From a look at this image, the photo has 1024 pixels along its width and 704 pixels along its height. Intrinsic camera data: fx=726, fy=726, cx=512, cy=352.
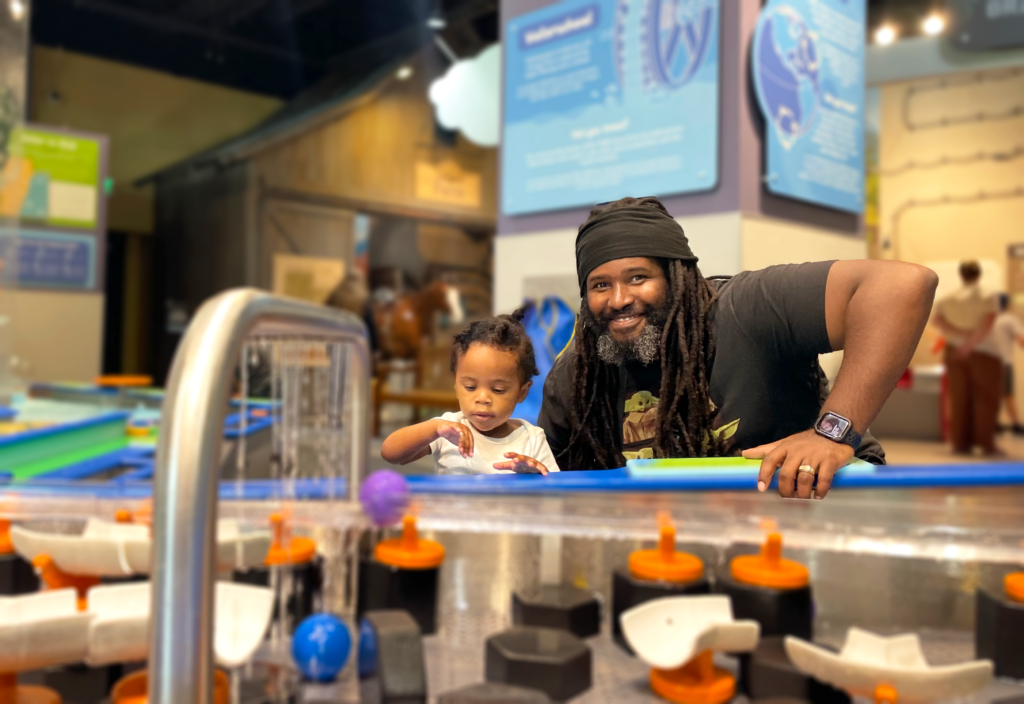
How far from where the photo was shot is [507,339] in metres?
0.21

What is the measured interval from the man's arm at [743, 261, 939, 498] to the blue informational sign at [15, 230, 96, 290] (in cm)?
705

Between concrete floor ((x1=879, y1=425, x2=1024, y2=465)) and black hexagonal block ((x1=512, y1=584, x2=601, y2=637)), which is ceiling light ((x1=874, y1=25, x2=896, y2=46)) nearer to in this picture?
concrete floor ((x1=879, y1=425, x2=1024, y2=465))

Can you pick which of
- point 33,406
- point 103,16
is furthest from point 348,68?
point 33,406

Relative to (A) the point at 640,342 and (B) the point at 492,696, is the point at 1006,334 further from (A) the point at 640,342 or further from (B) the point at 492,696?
(B) the point at 492,696

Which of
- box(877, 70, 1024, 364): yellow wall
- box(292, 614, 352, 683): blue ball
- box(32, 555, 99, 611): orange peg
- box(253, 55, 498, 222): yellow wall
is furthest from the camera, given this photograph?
box(253, 55, 498, 222): yellow wall

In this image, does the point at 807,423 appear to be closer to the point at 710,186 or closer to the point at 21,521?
the point at 710,186

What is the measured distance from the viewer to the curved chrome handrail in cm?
50

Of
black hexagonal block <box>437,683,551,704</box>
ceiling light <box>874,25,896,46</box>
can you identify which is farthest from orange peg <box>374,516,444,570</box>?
ceiling light <box>874,25,896,46</box>

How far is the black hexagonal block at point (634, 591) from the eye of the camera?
9.18 ft

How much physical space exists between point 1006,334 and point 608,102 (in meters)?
0.24

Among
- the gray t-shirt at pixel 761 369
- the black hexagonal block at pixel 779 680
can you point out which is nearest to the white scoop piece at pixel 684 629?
the black hexagonal block at pixel 779 680

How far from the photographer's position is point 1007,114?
538 mm

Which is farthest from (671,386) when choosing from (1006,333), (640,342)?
(1006,333)

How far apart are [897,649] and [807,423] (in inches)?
102
